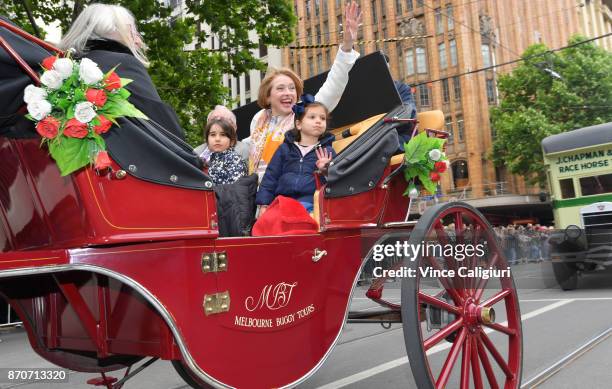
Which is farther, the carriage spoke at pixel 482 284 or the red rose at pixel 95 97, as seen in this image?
the carriage spoke at pixel 482 284

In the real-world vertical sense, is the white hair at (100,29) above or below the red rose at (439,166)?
above

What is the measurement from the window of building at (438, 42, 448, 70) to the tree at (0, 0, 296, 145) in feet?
76.2

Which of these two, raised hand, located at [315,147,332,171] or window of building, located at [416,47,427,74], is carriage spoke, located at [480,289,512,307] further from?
window of building, located at [416,47,427,74]

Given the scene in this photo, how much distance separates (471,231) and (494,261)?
22 centimetres

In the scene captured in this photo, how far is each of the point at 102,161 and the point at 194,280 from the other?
1.87 ft

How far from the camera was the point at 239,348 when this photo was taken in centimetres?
226

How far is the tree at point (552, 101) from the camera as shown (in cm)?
2759

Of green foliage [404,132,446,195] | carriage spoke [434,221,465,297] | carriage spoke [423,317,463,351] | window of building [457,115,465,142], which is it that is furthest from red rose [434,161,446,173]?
window of building [457,115,465,142]

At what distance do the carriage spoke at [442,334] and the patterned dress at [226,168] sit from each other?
4.84ft

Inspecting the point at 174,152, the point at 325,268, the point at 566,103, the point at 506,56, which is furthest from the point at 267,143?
the point at 506,56

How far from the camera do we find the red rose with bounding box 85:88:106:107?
187 centimetres

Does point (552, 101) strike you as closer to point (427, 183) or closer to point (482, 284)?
point (427, 183)

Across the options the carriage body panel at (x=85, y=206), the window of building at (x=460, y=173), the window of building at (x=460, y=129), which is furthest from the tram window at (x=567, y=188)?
the window of building at (x=460, y=129)

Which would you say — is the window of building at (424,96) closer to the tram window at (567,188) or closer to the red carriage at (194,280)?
the tram window at (567,188)
